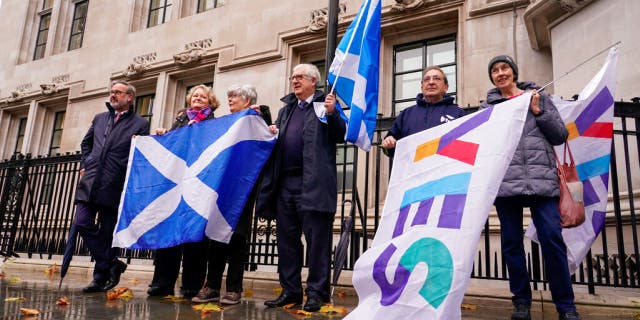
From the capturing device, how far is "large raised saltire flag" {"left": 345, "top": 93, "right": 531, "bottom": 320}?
230cm

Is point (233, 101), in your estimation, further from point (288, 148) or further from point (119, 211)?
point (119, 211)

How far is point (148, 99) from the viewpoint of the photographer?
1317cm

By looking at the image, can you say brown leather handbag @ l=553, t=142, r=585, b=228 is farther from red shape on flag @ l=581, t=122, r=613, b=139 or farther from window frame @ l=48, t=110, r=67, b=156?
Result: window frame @ l=48, t=110, r=67, b=156

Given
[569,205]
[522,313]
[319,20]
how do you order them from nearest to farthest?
[569,205] < [522,313] < [319,20]

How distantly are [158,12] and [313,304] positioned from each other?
39.7 ft

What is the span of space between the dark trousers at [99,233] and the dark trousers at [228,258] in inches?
53.2

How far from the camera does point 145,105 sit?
13.1 metres

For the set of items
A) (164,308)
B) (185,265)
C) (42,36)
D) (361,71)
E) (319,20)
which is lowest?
(164,308)

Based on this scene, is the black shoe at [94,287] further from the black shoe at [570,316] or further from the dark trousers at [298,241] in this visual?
the black shoe at [570,316]

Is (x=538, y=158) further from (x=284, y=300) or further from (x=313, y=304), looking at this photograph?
(x=284, y=300)

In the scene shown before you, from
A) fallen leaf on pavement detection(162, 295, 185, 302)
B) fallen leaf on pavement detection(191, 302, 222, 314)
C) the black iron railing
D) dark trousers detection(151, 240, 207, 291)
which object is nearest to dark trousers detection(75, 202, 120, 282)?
dark trousers detection(151, 240, 207, 291)

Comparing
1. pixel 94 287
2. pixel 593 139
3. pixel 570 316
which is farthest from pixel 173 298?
pixel 593 139

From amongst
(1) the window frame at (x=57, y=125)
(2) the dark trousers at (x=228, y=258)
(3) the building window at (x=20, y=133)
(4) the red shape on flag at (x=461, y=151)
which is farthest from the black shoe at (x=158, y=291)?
(3) the building window at (x=20, y=133)

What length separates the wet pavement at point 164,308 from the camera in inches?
129
